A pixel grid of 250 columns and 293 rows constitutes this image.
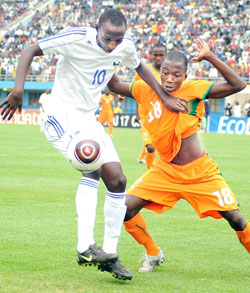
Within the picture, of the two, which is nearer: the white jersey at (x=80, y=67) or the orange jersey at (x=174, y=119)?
the white jersey at (x=80, y=67)

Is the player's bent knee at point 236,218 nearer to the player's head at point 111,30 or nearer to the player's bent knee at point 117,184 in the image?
the player's bent knee at point 117,184

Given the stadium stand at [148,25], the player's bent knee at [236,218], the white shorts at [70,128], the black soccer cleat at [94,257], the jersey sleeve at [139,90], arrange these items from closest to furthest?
Result: the black soccer cleat at [94,257]
the white shorts at [70,128]
the player's bent knee at [236,218]
the jersey sleeve at [139,90]
the stadium stand at [148,25]

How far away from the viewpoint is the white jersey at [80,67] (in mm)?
5836

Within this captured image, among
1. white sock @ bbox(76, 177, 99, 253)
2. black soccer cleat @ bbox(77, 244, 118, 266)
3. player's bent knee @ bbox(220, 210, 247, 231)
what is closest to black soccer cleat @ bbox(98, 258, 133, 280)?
black soccer cleat @ bbox(77, 244, 118, 266)

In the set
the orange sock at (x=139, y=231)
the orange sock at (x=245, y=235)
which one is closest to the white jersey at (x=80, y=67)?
the orange sock at (x=139, y=231)

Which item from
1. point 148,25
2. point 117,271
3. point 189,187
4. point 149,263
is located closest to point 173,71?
Result: point 189,187

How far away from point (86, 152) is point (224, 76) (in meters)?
1.57

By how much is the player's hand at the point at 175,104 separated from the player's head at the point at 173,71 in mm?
130

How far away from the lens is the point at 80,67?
5.94 meters

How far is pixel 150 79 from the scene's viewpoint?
6496 mm

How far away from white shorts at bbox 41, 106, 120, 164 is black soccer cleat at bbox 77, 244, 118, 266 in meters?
0.77

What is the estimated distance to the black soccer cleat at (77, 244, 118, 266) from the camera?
18.3ft

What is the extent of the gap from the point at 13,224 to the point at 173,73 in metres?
3.34

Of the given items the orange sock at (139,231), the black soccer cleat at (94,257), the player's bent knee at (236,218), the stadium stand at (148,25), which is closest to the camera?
the black soccer cleat at (94,257)
